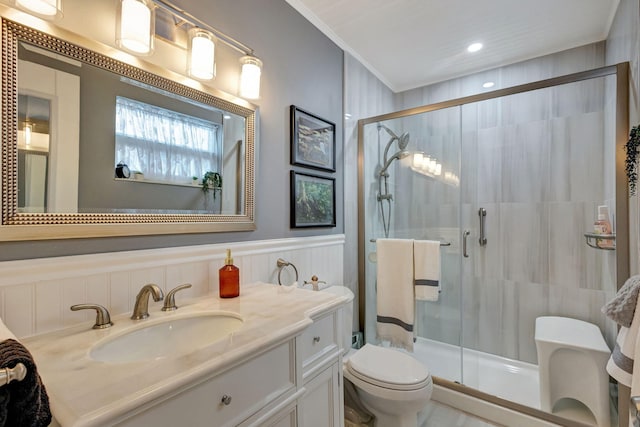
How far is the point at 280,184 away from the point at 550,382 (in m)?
2.03

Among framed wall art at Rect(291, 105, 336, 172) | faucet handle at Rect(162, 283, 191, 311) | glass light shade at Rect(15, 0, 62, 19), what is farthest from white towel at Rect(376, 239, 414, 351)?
glass light shade at Rect(15, 0, 62, 19)

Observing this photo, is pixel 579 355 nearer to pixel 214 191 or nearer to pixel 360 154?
pixel 360 154

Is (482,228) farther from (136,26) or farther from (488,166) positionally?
(136,26)

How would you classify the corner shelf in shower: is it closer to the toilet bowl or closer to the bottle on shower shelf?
the bottle on shower shelf

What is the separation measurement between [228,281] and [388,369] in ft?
3.20

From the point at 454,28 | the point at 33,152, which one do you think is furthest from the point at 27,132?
the point at 454,28

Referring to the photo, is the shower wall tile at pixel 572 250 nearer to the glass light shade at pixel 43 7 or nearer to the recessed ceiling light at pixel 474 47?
the recessed ceiling light at pixel 474 47

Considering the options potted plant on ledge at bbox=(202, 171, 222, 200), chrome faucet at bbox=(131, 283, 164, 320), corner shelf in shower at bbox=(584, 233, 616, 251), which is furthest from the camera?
corner shelf in shower at bbox=(584, 233, 616, 251)

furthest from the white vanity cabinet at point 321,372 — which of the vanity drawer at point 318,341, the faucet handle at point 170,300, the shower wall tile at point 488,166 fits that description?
the shower wall tile at point 488,166

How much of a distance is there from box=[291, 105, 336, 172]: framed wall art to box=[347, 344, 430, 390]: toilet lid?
1165 millimetres

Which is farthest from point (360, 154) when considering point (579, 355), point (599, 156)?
point (579, 355)

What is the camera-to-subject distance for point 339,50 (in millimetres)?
2209

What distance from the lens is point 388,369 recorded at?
1579 millimetres

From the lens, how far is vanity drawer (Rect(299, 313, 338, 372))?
1.07 meters
